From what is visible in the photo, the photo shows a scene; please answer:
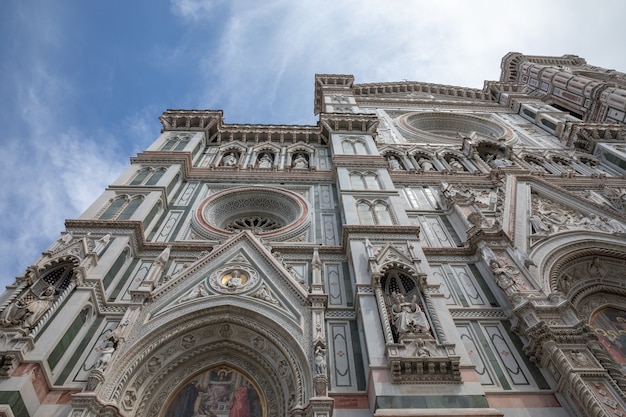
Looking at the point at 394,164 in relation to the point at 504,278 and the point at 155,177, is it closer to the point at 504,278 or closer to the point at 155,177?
the point at 504,278

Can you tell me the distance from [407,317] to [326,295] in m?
1.67

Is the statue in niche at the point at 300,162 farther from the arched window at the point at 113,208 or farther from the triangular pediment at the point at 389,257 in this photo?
the triangular pediment at the point at 389,257

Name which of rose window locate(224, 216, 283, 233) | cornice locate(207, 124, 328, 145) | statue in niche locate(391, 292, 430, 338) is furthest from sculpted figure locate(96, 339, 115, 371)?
cornice locate(207, 124, 328, 145)

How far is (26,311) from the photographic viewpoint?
7.61 metres

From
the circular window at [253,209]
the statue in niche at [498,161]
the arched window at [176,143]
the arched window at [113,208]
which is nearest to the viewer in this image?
the arched window at [113,208]

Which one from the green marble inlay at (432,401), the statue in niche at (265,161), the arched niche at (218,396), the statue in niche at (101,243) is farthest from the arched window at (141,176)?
the green marble inlay at (432,401)

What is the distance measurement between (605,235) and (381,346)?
7.46 meters

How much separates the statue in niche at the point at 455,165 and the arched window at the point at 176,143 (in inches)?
382

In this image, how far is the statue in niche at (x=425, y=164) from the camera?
52.6ft

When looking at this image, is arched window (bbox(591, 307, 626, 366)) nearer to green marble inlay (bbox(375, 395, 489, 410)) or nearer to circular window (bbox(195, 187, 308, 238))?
green marble inlay (bbox(375, 395, 489, 410))

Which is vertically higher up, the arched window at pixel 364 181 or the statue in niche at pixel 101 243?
the arched window at pixel 364 181

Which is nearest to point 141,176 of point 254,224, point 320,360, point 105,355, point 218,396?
point 254,224

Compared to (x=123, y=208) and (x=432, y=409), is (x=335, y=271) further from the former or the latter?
(x=123, y=208)

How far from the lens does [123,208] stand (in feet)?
37.9
